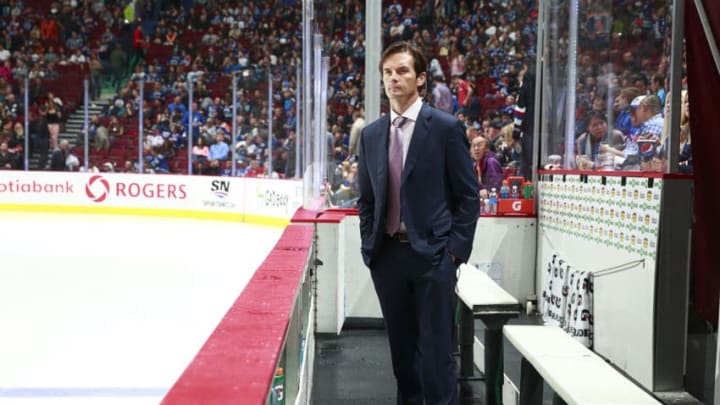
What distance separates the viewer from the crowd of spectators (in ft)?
14.7

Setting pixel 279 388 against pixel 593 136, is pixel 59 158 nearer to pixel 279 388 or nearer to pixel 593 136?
pixel 593 136

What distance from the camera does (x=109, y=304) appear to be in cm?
488

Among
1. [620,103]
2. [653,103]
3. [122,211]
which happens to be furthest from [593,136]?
[122,211]

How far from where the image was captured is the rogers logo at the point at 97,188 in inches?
434

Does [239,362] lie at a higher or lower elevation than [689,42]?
lower

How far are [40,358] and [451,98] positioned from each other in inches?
123

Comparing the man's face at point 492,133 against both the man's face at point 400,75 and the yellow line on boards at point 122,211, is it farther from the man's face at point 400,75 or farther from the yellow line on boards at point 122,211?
the yellow line on boards at point 122,211

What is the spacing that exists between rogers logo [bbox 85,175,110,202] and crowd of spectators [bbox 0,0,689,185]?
0.24m

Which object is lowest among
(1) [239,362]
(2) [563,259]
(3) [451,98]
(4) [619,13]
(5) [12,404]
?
(5) [12,404]

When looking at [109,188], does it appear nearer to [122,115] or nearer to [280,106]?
[122,115]

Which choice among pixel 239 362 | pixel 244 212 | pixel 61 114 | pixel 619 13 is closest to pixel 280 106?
pixel 244 212

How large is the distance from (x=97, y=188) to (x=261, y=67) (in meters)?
3.02

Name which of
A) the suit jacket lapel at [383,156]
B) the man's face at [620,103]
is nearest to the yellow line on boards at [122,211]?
the man's face at [620,103]

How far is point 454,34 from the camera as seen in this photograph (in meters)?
5.44
